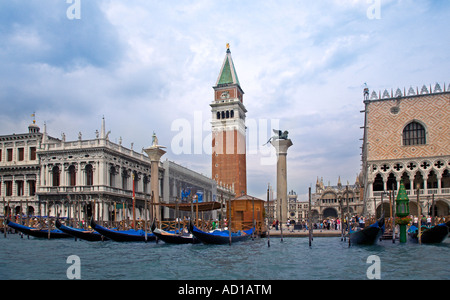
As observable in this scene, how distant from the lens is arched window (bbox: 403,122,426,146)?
33719 mm

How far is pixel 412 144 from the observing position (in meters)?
33.8

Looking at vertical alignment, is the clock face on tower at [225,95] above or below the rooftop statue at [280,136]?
above

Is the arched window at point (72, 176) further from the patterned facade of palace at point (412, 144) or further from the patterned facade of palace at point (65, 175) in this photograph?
the patterned facade of palace at point (412, 144)

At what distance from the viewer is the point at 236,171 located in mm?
64438

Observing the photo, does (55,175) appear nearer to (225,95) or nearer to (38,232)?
(38,232)

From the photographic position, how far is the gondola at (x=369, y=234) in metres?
18.7

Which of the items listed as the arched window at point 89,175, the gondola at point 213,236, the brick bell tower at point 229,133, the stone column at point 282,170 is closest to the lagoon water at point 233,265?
the gondola at point 213,236

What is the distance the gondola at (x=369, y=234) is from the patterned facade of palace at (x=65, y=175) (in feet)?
55.7

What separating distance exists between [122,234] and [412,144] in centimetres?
2286

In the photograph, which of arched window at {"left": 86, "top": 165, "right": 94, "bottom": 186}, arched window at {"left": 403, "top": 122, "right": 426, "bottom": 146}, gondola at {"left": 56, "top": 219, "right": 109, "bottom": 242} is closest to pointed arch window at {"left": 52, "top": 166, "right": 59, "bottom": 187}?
arched window at {"left": 86, "top": 165, "right": 94, "bottom": 186}

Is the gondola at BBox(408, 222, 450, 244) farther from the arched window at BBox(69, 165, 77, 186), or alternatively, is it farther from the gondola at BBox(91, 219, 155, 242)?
the arched window at BBox(69, 165, 77, 186)

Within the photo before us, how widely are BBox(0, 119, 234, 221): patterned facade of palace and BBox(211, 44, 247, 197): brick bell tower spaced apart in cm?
2769
